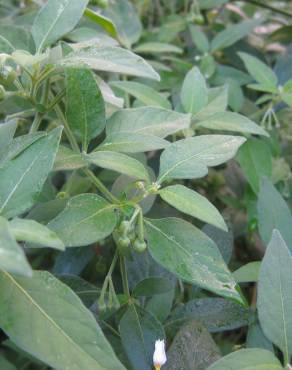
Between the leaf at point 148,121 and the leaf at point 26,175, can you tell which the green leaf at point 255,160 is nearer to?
the leaf at point 148,121

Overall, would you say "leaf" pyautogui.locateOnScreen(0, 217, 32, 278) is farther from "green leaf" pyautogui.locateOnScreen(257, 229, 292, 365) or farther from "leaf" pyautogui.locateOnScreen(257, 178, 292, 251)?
"leaf" pyautogui.locateOnScreen(257, 178, 292, 251)

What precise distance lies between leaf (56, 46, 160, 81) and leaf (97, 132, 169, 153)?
7 cm

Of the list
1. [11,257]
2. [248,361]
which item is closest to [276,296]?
[248,361]

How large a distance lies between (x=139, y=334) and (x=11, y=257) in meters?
0.27

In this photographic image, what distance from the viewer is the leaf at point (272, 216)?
69 cm

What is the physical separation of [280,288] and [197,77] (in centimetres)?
37

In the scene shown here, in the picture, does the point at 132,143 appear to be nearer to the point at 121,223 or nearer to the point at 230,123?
the point at 121,223

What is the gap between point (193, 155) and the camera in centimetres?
59

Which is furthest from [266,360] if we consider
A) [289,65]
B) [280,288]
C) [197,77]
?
[289,65]

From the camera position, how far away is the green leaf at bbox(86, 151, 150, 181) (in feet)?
1.82

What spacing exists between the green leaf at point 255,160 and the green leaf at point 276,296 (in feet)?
0.99

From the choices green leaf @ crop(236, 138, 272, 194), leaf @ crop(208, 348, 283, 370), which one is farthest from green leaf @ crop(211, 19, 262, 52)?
leaf @ crop(208, 348, 283, 370)

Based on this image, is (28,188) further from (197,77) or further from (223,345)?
(223,345)

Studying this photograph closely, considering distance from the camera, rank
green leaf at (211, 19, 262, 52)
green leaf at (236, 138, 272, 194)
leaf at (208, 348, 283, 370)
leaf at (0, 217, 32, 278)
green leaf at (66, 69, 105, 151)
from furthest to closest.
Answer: green leaf at (211, 19, 262, 52) → green leaf at (236, 138, 272, 194) → green leaf at (66, 69, 105, 151) → leaf at (208, 348, 283, 370) → leaf at (0, 217, 32, 278)
